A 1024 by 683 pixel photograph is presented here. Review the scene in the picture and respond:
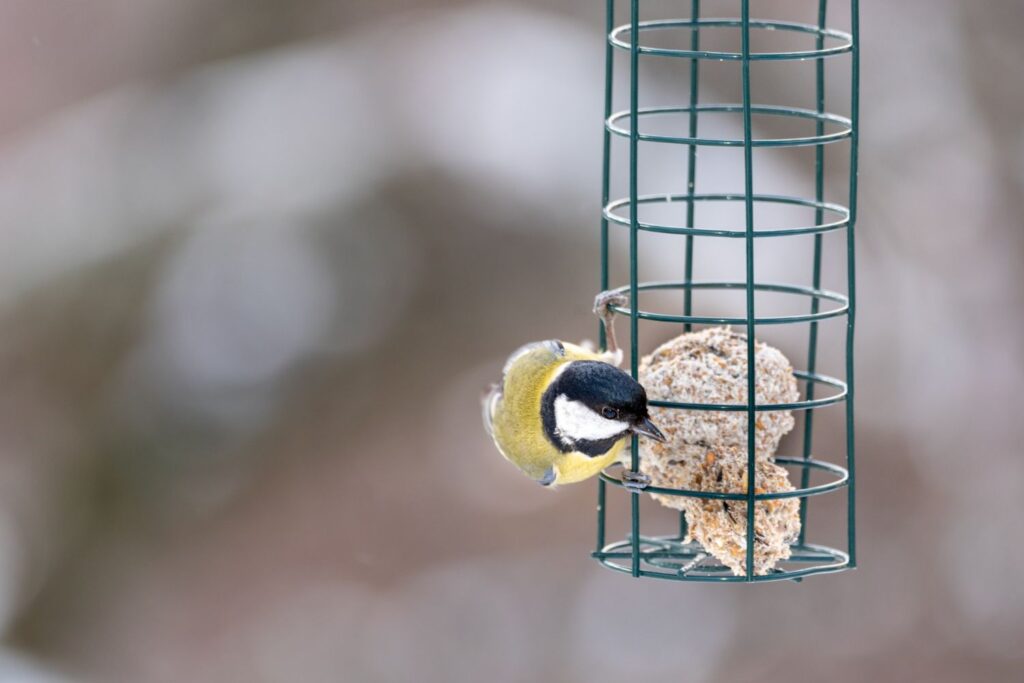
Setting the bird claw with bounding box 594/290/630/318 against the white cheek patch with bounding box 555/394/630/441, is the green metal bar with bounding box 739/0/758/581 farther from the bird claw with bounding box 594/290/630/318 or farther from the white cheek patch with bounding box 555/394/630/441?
the bird claw with bounding box 594/290/630/318

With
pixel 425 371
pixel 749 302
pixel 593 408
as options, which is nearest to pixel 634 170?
pixel 749 302

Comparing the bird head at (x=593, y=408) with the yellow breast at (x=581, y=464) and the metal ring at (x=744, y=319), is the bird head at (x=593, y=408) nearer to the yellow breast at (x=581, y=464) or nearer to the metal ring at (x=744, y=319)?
the yellow breast at (x=581, y=464)

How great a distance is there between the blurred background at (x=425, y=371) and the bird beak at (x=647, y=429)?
353cm

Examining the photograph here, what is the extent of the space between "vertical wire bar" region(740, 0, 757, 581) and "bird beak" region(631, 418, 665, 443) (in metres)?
0.24

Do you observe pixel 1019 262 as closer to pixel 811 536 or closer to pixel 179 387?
pixel 811 536

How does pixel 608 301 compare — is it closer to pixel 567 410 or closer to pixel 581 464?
pixel 567 410

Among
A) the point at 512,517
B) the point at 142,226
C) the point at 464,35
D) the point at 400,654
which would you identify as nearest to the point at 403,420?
the point at 512,517

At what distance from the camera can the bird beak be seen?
3145mm

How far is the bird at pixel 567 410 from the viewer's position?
10.3 feet

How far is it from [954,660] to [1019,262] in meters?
2.24

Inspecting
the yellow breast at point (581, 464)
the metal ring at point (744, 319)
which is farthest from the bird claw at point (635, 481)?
the metal ring at point (744, 319)

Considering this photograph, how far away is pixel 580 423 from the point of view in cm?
331

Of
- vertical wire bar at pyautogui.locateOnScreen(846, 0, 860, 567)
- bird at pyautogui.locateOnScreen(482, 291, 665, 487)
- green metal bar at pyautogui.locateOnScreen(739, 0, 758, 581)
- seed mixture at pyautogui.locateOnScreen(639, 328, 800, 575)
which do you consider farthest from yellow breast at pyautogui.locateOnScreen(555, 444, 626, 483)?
vertical wire bar at pyautogui.locateOnScreen(846, 0, 860, 567)

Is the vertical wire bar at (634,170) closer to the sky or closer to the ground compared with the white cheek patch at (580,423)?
closer to the sky
